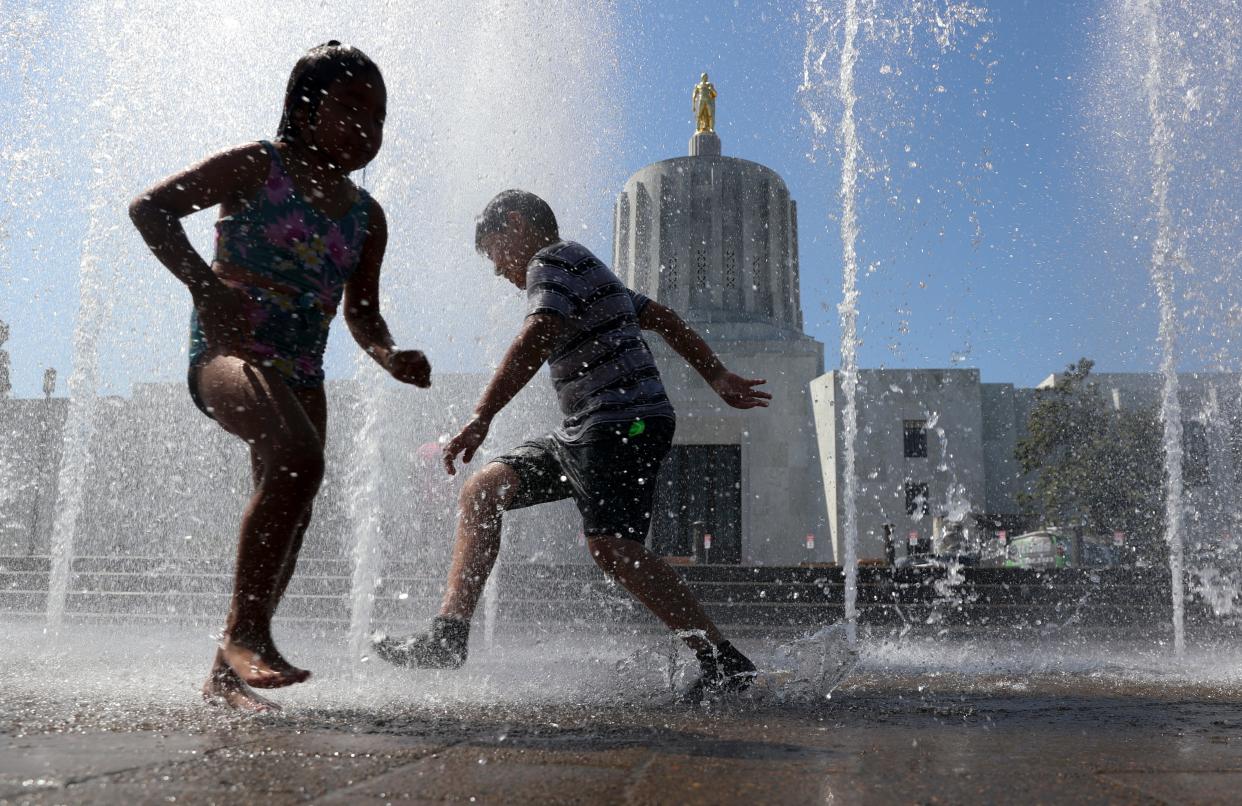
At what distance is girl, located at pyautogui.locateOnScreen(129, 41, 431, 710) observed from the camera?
6.25ft

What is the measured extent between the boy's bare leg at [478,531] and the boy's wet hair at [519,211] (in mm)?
730

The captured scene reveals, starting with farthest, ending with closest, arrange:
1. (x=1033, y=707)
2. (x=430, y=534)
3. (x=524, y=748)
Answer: (x=430, y=534)
(x=1033, y=707)
(x=524, y=748)

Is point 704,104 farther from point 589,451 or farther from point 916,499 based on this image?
point 589,451

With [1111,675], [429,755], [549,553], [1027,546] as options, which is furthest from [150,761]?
[1027,546]

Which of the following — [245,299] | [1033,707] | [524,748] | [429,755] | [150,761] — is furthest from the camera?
[1033,707]

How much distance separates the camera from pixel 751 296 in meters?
26.5

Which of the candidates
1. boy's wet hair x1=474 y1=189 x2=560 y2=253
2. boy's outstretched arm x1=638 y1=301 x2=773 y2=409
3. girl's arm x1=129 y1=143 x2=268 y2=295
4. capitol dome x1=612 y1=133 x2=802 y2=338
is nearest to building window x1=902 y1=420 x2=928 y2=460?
capitol dome x1=612 y1=133 x2=802 y2=338

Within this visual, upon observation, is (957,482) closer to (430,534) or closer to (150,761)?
(430,534)

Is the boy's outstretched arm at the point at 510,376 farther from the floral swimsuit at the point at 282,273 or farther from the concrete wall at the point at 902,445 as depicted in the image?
the concrete wall at the point at 902,445

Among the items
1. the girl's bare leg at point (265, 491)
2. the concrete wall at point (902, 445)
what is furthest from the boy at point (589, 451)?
the concrete wall at point (902, 445)

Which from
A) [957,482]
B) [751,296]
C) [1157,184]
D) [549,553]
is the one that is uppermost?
[751,296]

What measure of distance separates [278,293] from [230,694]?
893 mm

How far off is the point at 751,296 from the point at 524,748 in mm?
25645

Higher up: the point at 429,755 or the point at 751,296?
the point at 751,296
